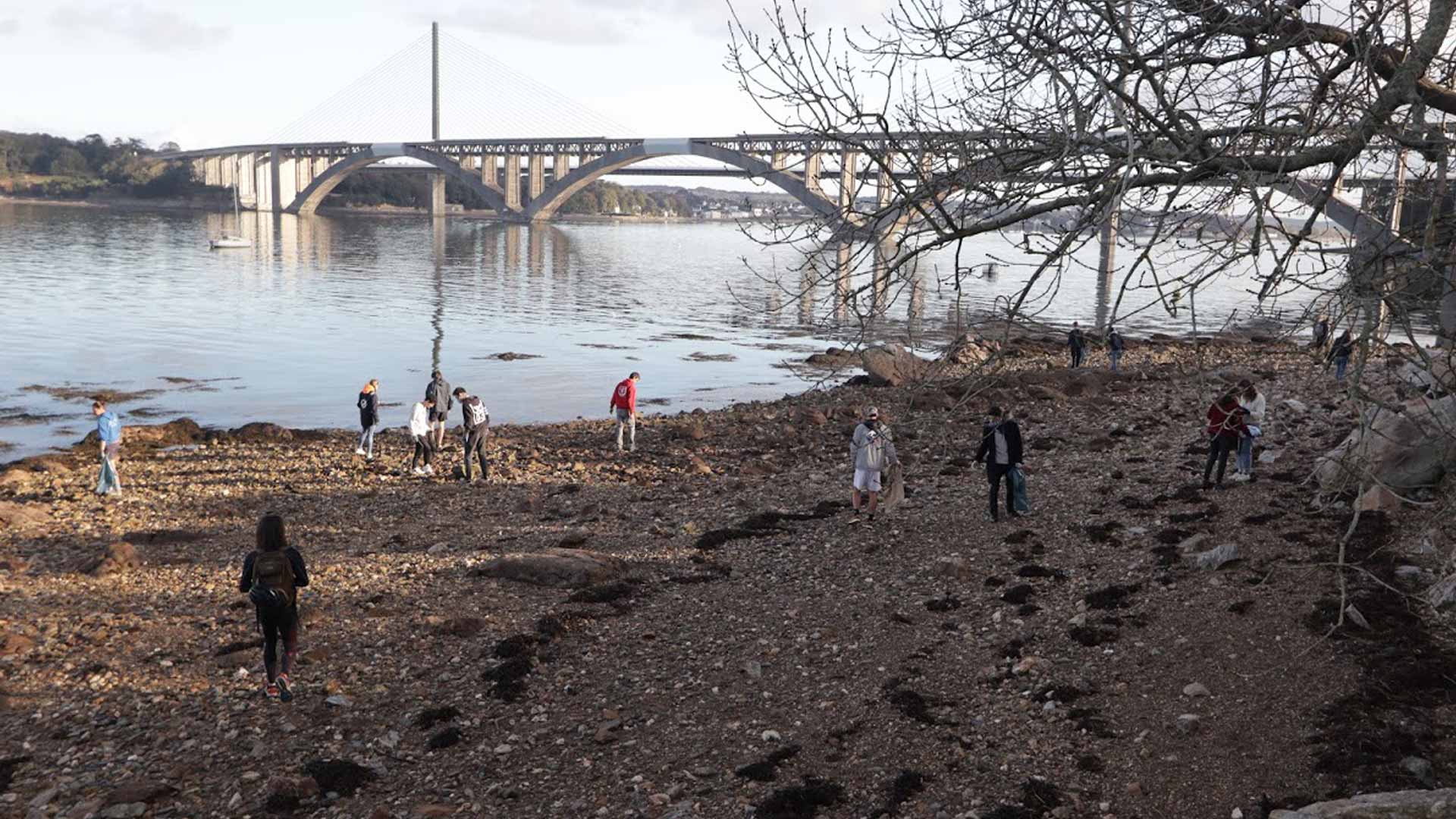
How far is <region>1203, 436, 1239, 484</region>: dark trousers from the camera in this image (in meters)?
14.3

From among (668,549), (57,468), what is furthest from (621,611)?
(57,468)

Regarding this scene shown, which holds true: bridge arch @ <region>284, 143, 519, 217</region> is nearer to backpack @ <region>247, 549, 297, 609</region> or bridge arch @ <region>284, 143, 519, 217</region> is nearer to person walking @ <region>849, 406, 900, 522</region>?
person walking @ <region>849, 406, 900, 522</region>

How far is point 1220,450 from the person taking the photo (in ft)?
47.6

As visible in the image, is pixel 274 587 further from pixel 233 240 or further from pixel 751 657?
pixel 233 240

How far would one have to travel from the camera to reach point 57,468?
20516 mm

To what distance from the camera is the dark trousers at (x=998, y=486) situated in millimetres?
14031

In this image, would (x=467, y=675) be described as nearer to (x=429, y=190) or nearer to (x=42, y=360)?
(x=42, y=360)

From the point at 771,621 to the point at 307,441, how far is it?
16.4 meters

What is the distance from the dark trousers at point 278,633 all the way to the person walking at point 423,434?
9157 mm

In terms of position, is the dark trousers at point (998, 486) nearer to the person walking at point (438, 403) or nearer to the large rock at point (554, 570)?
the large rock at point (554, 570)

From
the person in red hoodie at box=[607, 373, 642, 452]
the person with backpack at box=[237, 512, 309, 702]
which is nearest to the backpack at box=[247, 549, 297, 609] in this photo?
the person with backpack at box=[237, 512, 309, 702]

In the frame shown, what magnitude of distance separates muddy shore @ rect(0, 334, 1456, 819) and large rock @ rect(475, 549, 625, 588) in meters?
0.19

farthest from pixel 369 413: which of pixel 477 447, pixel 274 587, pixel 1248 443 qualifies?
pixel 1248 443

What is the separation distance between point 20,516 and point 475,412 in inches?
255
